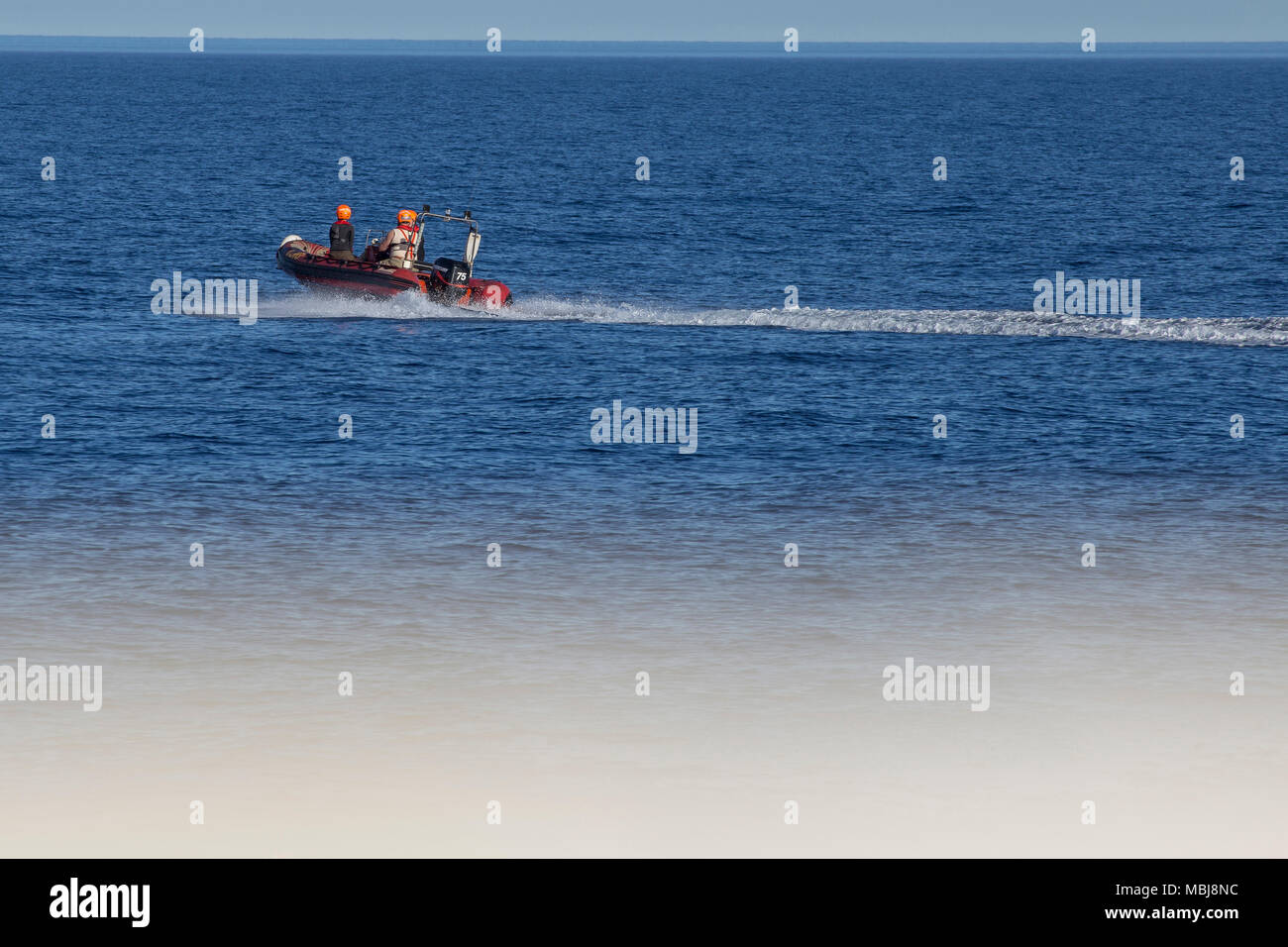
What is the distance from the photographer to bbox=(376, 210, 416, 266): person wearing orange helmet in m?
37.5

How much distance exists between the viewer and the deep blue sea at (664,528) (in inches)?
475

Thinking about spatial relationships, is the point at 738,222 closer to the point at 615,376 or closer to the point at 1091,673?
the point at 615,376

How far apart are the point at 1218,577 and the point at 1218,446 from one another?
873 cm

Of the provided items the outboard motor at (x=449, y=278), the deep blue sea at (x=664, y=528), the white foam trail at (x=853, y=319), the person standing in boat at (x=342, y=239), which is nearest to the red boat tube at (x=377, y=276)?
the outboard motor at (x=449, y=278)

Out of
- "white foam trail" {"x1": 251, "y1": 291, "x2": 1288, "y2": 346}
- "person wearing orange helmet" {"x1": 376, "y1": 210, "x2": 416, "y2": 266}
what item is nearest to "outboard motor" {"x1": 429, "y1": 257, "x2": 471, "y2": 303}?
"white foam trail" {"x1": 251, "y1": 291, "x2": 1288, "y2": 346}

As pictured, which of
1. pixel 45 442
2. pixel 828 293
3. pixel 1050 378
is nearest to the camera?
pixel 45 442

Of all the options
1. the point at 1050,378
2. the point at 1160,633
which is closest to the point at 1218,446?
the point at 1050,378

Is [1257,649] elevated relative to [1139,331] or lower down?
lower down

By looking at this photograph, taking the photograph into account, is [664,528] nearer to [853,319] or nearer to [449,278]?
[449,278]

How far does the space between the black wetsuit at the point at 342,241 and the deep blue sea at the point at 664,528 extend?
61.8 inches

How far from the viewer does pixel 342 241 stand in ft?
123

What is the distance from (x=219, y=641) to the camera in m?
15.3

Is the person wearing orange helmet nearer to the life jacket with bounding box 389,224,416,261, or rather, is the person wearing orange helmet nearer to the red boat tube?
the life jacket with bounding box 389,224,416,261

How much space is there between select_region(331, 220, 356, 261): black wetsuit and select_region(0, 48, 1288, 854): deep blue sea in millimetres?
1570
